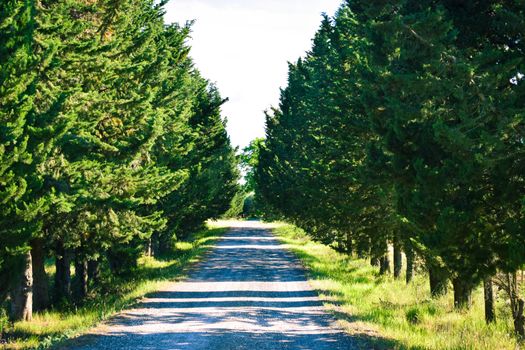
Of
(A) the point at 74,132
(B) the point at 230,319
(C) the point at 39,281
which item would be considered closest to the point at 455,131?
(B) the point at 230,319

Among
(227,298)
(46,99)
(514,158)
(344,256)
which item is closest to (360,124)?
(227,298)

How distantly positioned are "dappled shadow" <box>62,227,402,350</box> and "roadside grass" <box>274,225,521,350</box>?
0.47m

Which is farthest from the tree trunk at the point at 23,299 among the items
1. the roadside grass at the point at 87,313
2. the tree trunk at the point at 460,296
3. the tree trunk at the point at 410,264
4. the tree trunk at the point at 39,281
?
the tree trunk at the point at 460,296

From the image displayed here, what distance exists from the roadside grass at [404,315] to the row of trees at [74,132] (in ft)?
22.5

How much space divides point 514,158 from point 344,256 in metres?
21.6

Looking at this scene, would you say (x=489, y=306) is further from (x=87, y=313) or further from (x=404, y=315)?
(x=87, y=313)

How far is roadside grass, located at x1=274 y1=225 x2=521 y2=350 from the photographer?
34.0 ft

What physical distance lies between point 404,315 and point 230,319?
4.51 m

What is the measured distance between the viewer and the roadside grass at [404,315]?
10.4m

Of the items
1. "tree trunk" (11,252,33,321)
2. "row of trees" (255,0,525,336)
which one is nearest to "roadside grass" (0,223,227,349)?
"tree trunk" (11,252,33,321)

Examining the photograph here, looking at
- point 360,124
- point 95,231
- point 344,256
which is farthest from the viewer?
point 344,256

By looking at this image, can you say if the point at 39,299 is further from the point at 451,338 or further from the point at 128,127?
the point at 451,338

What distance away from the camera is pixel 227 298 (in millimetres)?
17141

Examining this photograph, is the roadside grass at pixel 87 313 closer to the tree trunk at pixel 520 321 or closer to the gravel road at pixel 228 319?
the gravel road at pixel 228 319
